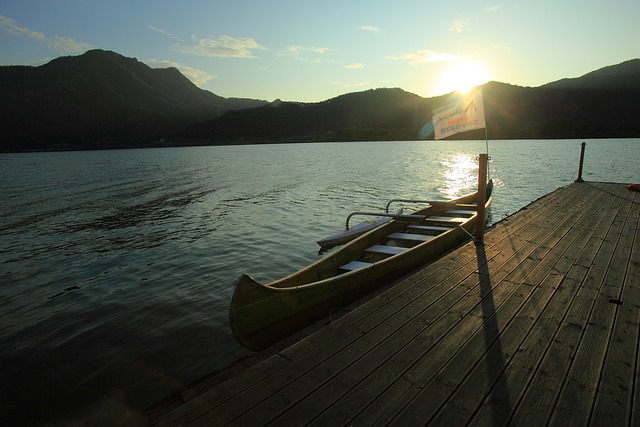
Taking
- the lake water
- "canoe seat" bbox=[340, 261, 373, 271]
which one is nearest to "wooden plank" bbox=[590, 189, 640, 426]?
"canoe seat" bbox=[340, 261, 373, 271]

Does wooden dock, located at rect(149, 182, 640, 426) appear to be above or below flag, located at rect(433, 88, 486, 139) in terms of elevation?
below

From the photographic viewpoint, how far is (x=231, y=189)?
29531 mm

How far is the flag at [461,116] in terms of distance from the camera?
26.1 feet

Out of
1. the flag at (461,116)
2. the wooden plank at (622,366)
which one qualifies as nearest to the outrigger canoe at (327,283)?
the flag at (461,116)

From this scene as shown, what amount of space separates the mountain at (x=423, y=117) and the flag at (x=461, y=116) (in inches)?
4599

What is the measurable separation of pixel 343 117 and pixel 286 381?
177224 millimetres

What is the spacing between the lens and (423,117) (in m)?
156

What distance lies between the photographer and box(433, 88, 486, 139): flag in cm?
795

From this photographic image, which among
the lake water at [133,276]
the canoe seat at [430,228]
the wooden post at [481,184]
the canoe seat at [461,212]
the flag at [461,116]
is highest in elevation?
the flag at [461,116]

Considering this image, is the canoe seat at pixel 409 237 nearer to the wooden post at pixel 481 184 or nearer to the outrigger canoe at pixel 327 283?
the outrigger canoe at pixel 327 283

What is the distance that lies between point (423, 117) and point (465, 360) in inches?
6496

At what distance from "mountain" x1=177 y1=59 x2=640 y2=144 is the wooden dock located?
120 metres

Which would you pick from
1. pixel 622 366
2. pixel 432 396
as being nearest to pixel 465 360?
pixel 432 396

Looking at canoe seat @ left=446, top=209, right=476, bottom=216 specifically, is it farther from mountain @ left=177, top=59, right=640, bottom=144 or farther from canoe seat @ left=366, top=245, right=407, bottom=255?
mountain @ left=177, top=59, right=640, bottom=144
